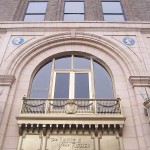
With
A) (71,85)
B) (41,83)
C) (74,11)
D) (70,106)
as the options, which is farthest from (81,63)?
(74,11)

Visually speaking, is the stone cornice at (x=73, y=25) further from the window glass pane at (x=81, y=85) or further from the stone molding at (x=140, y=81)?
Result: the stone molding at (x=140, y=81)

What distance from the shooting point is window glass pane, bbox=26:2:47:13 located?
1881 centimetres

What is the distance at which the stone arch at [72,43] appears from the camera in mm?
13750

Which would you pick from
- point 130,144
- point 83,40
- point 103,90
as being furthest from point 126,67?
point 130,144

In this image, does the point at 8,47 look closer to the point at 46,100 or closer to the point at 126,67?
the point at 46,100

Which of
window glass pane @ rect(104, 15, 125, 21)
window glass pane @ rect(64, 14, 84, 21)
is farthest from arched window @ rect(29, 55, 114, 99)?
window glass pane @ rect(104, 15, 125, 21)

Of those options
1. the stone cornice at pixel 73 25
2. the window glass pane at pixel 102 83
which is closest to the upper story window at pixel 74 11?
the stone cornice at pixel 73 25

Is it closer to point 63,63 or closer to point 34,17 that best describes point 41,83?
point 63,63

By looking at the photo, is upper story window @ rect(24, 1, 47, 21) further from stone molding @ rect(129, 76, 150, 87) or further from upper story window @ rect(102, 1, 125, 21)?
stone molding @ rect(129, 76, 150, 87)

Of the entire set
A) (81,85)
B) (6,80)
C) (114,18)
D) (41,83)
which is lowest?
(6,80)

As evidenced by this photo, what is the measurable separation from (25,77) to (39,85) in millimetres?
812

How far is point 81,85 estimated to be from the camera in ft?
43.6

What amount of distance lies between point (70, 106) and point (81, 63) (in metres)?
3.78

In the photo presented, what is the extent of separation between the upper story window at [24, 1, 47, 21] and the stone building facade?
0.23ft
